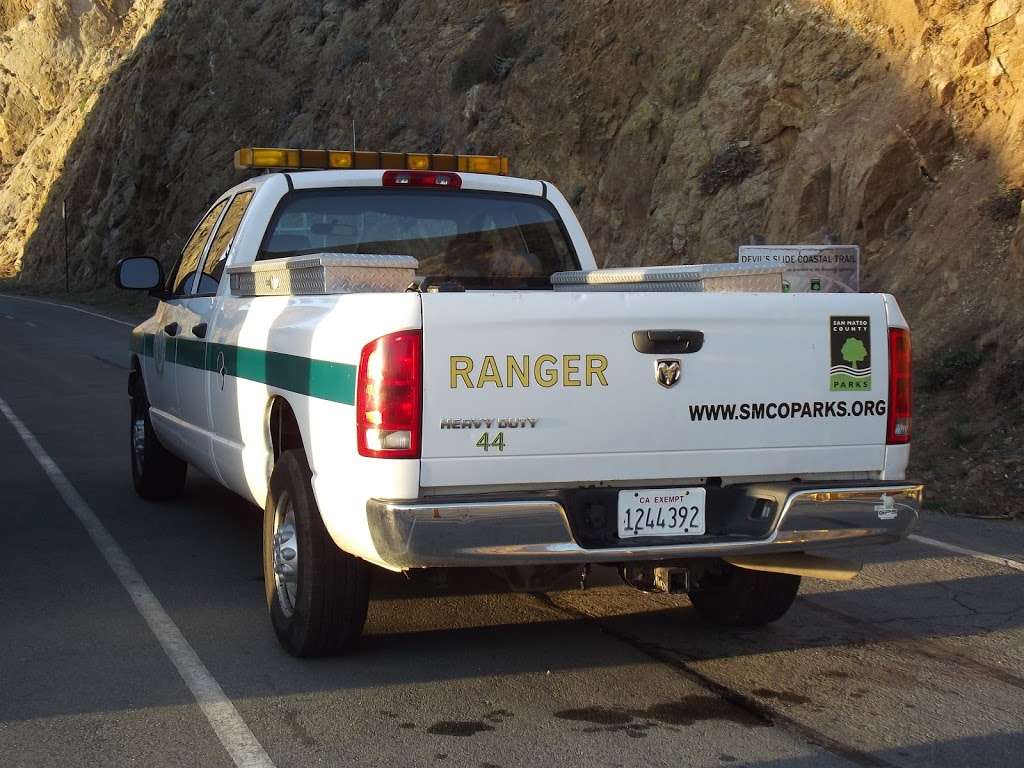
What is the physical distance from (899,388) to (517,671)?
1906mm

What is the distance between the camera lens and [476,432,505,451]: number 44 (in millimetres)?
4758

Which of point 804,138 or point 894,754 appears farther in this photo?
point 804,138

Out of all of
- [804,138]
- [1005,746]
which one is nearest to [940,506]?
[1005,746]

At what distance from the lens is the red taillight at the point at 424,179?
700 centimetres

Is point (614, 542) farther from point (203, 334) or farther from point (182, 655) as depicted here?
point (203, 334)

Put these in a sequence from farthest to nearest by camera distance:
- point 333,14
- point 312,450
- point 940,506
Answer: point 333,14, point 940,506, point 312,450

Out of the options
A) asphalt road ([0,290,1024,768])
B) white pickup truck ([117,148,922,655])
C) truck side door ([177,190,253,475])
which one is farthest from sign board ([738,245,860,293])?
white pickup truck ([117,148,922,655])

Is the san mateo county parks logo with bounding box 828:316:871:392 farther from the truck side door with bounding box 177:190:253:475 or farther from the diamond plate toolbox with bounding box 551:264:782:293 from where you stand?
the truck side door with bounding box 177:190:253:475

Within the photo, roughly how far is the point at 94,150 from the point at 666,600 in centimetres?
5279

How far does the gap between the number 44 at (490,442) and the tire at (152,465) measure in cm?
463

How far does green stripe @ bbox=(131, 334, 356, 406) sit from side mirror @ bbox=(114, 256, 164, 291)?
55cm

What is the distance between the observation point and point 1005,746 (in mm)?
4547

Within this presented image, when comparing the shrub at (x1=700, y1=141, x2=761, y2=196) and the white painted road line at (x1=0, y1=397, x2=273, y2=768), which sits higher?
the shrub at (x1=700, y1=141, x2=761, y2=196)

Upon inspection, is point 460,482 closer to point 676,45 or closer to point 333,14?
point 676,45
